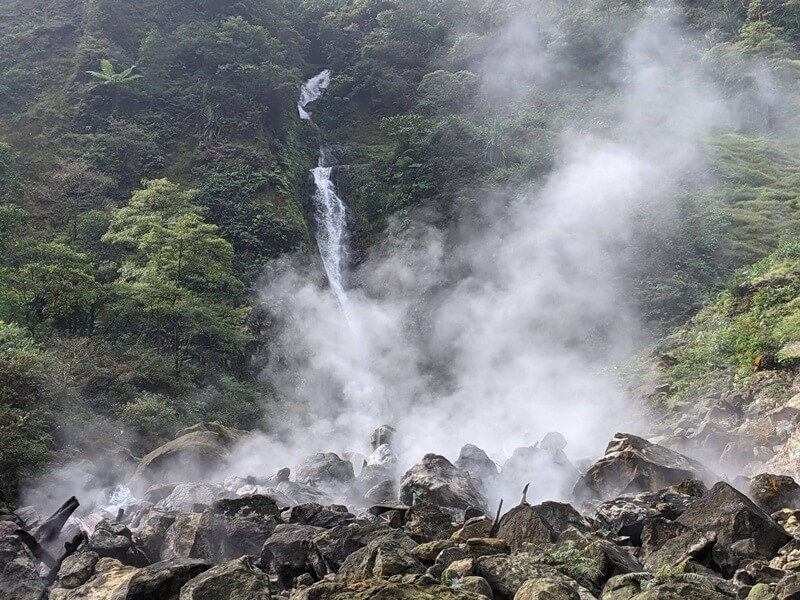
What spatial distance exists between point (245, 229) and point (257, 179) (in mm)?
3355

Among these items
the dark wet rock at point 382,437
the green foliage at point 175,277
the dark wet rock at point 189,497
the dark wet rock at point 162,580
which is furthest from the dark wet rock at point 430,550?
the green foliage at point 175,277

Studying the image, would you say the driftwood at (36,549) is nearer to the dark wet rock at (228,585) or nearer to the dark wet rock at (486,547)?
the dark wet rock at (228,585)

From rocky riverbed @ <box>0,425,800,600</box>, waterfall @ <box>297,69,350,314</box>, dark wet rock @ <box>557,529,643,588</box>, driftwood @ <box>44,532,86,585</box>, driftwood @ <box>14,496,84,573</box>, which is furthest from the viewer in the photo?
waterfall @ <box>297,69,350,314</box>

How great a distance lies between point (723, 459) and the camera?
35.8 ft

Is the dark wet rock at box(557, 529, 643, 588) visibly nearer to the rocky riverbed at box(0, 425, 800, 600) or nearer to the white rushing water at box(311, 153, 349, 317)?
the rocky riverbed at box(0, 425, 800, 600)

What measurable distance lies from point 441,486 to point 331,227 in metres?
20.1

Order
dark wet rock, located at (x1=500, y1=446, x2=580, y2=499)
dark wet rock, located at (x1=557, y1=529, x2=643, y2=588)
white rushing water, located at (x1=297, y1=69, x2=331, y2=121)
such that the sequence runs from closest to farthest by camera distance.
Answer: dark wet rock, located at (x1=557, y1=529, x2=643, y2=588)
dark wet rock, located at (x1=500, y1=446, x2=580, y2=499)
white rushing water, located at (x1=297, y1=69, x2=331, y2=121)

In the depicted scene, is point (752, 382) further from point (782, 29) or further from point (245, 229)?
point (782, 29)

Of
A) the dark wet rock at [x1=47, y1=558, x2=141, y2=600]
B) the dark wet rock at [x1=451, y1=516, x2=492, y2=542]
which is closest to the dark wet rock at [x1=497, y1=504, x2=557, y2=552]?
the dark wet rock at [x1=451, y1=516, x2=492, y2=542]

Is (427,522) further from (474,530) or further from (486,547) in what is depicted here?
(486,547)

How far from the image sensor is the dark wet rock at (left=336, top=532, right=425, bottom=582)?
5727 mm

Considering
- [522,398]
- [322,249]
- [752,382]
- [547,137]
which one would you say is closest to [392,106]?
[547,137]

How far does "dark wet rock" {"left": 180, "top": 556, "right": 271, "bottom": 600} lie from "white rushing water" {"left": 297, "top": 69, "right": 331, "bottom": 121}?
105 feet

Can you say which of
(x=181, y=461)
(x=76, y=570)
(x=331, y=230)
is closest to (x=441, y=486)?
(x=76, y=570)
